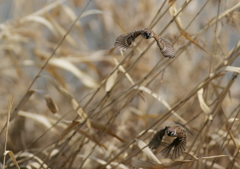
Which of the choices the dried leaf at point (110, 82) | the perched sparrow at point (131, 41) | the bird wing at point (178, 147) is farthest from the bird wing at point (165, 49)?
the dried leaf at point (110, 82)

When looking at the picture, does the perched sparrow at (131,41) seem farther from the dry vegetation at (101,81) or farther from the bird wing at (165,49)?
the dry vegetation at (101,81)

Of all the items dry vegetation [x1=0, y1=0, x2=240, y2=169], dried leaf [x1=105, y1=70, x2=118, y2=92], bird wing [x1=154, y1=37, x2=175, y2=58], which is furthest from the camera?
dry vegetation [x1=0, y1=0, x2=240, y2=169]

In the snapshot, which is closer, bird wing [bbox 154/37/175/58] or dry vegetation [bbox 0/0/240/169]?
bird wing [bbox 154/37/175/58]

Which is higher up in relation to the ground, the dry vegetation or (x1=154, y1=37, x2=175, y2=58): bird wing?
the dry vegetation

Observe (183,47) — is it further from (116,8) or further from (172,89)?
(116,8)

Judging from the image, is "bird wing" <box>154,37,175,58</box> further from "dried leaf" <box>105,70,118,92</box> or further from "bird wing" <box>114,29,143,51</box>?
"dried leaf" <box>105,70,118,92</box>

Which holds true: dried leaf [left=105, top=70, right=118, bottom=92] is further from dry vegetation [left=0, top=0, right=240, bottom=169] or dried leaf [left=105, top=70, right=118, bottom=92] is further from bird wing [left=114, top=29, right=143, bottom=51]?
bird wing [left=114, top=29, right=143, bottom=51]

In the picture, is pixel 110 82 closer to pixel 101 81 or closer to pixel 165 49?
pixel 165 49

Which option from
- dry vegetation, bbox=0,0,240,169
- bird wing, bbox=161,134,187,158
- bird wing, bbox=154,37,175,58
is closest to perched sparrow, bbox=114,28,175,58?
bird wing, bbox=154,37,175,58

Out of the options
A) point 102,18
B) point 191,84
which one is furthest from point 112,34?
point 191,84

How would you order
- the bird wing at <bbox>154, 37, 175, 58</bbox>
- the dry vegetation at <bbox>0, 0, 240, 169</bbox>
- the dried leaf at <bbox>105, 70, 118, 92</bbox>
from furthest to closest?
the dry vegetation at <bbox>0, 0, 240, 169</bbox>, the dried leaf at <bbox>105, 70, 118, 92</bbox>, the bird wing at <bbox>154, 37, 175, 58</bbox>

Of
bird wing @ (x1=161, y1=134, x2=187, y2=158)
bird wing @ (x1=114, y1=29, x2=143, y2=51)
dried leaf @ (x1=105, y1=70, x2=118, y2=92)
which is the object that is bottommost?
bird wing @ (x1=161, y1=134, x2=187, y2=158)
